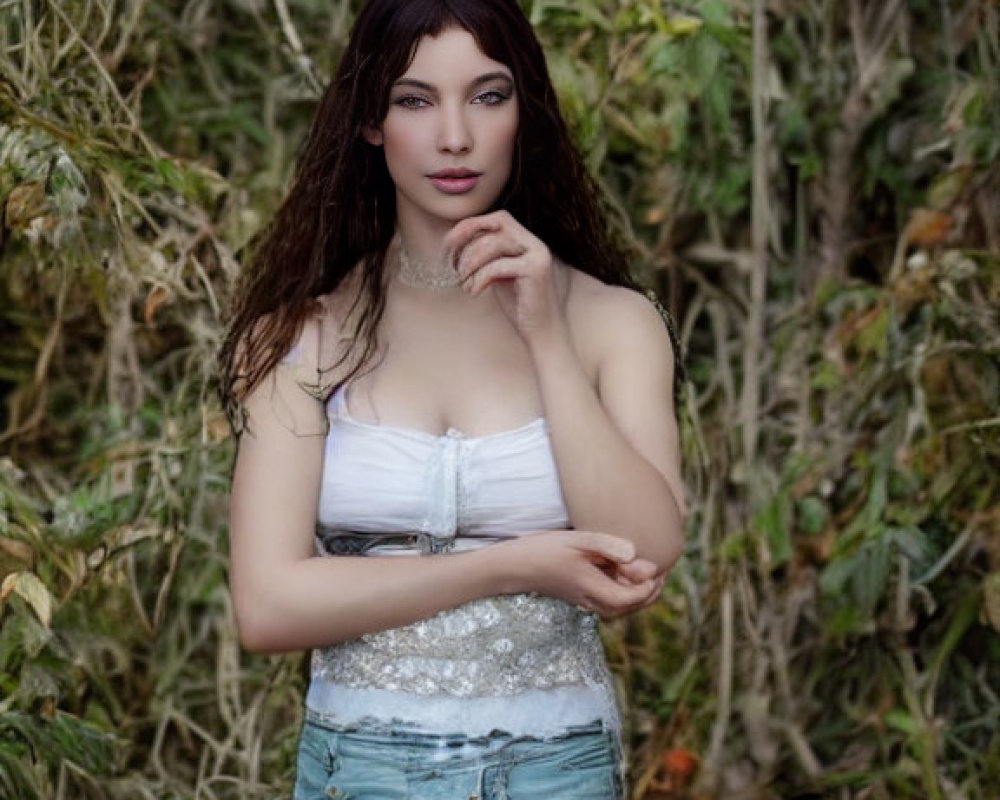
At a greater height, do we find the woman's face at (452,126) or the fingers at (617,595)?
the woman's face at (452,126)

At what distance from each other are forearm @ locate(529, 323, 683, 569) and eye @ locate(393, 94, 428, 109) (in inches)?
11.4

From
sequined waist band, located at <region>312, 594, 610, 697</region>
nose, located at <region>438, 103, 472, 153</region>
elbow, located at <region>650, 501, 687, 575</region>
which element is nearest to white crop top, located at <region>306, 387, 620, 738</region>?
sequined waist band, located at <region>312, 594, 610, 697</region>

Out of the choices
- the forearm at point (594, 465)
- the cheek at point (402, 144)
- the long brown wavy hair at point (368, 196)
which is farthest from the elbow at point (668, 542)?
the cheek at point (402, 144)

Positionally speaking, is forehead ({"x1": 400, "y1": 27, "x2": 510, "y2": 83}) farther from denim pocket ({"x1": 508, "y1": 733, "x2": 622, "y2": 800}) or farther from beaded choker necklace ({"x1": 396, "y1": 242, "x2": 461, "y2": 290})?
denim pocket ({"x1": 508, "y1": 733, "x2": 622, "y2": 800})

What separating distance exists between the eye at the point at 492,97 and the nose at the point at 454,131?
0.04m

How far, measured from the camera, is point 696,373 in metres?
4.35

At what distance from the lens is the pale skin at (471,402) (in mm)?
2162

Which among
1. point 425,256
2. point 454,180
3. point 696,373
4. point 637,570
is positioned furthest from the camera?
point 696,373

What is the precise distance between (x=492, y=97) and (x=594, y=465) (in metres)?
0.43

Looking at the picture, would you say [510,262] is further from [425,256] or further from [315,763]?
[315,763]

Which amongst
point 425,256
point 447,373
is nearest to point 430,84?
point 425,256

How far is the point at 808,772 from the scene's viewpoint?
4023 millimetres

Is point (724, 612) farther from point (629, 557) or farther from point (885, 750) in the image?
point (629, 557)

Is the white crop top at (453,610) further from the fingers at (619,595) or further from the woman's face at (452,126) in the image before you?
the woman's face at (452,126)
